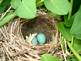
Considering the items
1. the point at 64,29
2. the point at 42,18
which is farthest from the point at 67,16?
the point at 42,18

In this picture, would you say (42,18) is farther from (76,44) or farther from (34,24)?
(76,44)

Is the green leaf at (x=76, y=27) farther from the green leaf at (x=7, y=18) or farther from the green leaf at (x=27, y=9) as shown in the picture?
the green leaf at (x=7, y=18)

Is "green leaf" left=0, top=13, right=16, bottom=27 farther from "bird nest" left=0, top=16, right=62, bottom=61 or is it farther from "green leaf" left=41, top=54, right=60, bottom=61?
"green leaf" left=41, top=54, right=60, bottom=61

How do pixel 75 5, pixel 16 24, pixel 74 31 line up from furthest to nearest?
pixel 16 24
pixel 75 5
pixel 74 31

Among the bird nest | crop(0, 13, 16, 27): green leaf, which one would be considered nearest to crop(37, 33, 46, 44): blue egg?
the bird nest

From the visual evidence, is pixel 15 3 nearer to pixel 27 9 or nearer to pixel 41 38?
pixel 27 9

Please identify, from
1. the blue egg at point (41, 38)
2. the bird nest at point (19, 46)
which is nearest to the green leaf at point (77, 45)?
the bird nest at point (19, 46)
